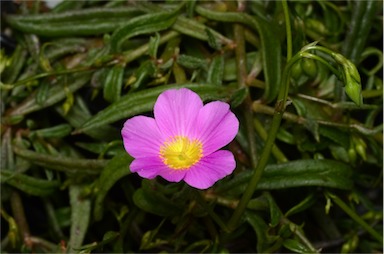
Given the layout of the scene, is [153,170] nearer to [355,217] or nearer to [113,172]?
[113,172]

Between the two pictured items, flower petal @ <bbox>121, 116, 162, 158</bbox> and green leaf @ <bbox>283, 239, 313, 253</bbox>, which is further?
green leaf @ <bbox>283, 239, 313, 253</bbox>

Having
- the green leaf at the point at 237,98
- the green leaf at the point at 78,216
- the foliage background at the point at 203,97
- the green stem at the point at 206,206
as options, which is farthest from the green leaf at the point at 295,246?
the green leaf at the point at 78,216

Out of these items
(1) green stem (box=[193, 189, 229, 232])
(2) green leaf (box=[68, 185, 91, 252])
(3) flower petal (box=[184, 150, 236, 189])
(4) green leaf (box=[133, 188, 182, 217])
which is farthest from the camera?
(2) green leaf (box=[68, 185, 91, 252])

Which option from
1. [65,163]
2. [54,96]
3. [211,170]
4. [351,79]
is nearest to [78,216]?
[65,163]

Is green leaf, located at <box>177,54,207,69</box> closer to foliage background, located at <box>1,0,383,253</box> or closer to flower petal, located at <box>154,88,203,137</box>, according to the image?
foliage background, located at <box>1,0,383,253</box>

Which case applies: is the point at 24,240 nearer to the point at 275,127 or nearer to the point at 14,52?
the point at 14,52

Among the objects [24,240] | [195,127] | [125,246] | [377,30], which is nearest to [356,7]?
[377,30]

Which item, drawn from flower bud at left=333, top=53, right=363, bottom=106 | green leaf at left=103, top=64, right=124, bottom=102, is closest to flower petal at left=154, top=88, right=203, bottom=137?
flower bud at left=333, top=53, right=363, bottom=106
